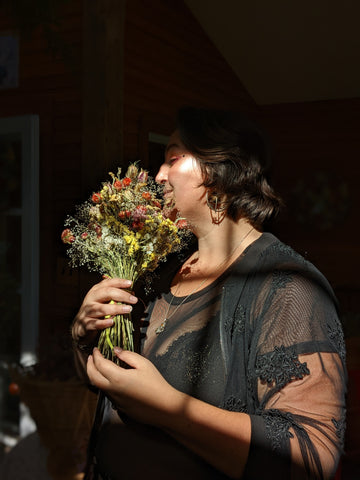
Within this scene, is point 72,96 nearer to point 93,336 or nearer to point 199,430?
point 93,336

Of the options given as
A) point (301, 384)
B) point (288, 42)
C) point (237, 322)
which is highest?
point (288, 42)

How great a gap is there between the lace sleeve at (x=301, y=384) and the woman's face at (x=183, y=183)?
459 millimetres

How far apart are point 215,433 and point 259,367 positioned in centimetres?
19

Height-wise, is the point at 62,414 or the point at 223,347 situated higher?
the point at 223,347

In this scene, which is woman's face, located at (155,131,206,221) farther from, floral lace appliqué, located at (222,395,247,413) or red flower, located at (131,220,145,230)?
floral lace appliqué, located at (222,395,247,413)

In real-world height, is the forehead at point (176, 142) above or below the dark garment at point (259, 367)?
above

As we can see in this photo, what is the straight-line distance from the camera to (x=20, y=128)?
13.0 feet

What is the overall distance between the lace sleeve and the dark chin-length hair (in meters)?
0.41

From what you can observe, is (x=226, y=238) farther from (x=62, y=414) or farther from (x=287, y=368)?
(x=62, y=414)

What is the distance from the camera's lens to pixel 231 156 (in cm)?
162

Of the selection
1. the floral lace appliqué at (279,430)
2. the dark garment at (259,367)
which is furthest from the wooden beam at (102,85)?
the floral lace appliqué at (279,430)

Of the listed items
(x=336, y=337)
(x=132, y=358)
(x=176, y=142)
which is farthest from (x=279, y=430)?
(x=176, y=142)

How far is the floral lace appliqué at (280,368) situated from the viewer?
1.22 metres

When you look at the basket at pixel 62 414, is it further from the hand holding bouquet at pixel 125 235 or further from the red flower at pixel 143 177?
the red flower at pixel 143 177
